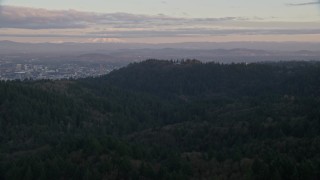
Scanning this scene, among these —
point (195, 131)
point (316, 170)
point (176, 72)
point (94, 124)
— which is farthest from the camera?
point (176, 72)

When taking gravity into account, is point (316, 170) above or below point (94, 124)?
above

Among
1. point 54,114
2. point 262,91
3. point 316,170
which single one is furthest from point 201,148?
point 262,91

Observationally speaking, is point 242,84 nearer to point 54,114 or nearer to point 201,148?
point 54,114

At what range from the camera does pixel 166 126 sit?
261 ft

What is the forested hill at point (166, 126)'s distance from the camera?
41.4 m

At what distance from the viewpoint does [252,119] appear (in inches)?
2847

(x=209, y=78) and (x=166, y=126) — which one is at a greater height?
(x=209, y=78)

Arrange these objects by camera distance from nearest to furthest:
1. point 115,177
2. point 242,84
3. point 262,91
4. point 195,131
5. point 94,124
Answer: point 115,177 → point 195,131 → point 94,124 → point 262,91 → point 242,84

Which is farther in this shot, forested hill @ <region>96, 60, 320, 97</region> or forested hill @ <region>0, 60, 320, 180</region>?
forested hill @ <region>96, 60, 320, 97</region>

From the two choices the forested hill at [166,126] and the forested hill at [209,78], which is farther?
the forested hill at [209,78]

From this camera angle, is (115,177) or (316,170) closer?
(316,170)

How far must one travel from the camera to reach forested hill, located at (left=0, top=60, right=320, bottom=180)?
4138cm

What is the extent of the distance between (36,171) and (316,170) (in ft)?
71.2

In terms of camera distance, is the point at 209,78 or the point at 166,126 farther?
the point at 209,78
